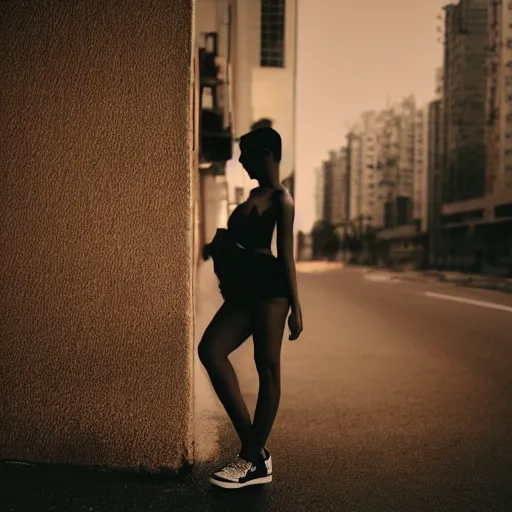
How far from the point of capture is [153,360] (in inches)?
138

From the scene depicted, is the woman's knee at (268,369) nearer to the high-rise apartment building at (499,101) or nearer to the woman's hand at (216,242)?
the woman's hand at (216,242)

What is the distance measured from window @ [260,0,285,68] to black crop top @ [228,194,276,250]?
39255 mm

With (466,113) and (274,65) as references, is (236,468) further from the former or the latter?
(466,113)

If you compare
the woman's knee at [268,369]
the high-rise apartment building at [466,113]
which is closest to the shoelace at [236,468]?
the woman's knee at [268,369]

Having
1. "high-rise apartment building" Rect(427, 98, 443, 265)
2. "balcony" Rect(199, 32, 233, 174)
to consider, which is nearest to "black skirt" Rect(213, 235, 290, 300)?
"balcony" Rect(199, 32, 233, 174)

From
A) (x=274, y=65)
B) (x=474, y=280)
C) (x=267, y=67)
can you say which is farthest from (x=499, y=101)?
(x=267, y=67)

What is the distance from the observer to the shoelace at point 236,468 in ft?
10.7

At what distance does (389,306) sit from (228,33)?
15000 mm

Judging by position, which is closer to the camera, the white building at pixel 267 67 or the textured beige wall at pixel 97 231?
the textured beige wall at pixel 97 231

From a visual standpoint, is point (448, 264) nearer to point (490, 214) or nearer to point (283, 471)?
point (490, 214)

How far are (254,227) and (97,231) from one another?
104 cm

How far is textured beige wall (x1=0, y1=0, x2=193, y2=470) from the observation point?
3.47 m

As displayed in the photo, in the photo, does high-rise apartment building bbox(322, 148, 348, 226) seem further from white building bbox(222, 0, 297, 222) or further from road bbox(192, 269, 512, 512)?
road bbox(192, 269, 512, 512)

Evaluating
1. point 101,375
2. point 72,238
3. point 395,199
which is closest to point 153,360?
point 101,375
